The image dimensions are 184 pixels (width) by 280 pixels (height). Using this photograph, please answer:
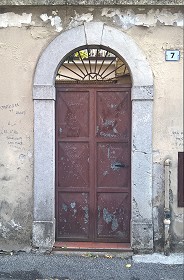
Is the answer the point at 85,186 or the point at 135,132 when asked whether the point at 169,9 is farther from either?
the point at 85,186

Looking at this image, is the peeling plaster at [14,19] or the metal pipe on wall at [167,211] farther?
the peeling plaster at [14,19]

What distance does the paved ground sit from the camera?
18.6 ft

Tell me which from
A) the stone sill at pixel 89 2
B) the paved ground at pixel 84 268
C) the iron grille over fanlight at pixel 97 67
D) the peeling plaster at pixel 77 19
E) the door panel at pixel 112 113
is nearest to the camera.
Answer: the paved ground at pixel 84 268

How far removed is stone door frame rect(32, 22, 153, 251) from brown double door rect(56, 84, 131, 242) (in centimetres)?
21

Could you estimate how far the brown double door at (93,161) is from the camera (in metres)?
6.61

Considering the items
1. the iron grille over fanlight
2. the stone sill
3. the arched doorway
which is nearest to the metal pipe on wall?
the arched doorway

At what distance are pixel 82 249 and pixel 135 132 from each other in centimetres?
196

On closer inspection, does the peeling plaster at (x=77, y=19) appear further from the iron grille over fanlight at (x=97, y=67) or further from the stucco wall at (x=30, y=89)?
the iron grille over fanlight at (x=97, y=67)

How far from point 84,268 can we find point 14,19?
3.82 metres

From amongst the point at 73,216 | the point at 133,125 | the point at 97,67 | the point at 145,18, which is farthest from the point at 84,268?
the point at 145,18

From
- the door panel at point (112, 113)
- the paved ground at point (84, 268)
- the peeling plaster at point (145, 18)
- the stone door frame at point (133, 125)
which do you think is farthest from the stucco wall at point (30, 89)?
the door panel at point (112, 113)

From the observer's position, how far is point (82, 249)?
21.3ft

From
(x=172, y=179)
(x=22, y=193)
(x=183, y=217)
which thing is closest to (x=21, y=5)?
(x=22, y=193)

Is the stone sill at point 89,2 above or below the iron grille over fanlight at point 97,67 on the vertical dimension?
above
